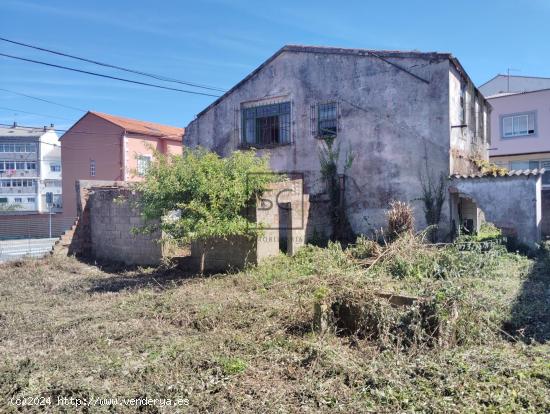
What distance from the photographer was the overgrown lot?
13.3 feet

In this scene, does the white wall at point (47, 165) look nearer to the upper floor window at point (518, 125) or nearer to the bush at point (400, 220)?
the upper floor window at point (518, 125)

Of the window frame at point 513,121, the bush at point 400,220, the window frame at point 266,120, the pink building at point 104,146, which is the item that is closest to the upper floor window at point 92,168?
the pink building at point 104,146

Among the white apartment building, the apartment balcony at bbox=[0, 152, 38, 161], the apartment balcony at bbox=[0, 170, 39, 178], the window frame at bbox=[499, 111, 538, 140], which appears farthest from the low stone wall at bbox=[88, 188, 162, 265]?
the apartment balcony at bbox=[0, 152, 38, 161]

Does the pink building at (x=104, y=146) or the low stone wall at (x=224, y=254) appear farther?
the pink building at (x=104, y=146)

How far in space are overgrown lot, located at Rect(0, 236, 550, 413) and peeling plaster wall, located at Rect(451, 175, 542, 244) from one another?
3112mm


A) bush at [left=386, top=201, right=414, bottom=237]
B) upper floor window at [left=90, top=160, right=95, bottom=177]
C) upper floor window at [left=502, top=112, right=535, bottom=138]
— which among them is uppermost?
upper floor window at [left=502, top=112, right=535, bottom=138]

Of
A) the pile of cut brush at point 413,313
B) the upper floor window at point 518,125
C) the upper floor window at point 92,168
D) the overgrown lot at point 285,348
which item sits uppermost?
the upper floor window at point 518,125

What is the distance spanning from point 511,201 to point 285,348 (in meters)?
9.38

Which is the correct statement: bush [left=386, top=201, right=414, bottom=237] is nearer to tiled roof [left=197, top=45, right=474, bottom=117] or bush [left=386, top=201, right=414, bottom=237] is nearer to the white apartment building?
tiled roof [left=197, top=45, right=474, bottom=117]

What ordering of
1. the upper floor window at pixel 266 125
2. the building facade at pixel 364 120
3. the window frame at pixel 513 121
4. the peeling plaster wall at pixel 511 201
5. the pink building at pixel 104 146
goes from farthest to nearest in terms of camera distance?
the pink building at pixel 104 146
the window frame at pixel 513 121
the upper floor window at pixel 266 125
the building facade at pixel 364 120
the peeling plaster wall at pixel 511 201

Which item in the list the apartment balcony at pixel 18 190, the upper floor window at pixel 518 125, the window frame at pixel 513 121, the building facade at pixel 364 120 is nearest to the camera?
the building facade at pixel 364 120

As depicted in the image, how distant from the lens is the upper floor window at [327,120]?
47.7 ft

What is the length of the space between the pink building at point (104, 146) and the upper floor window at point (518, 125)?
23429mm

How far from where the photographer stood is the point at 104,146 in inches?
1198
